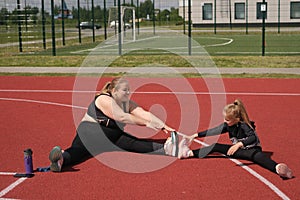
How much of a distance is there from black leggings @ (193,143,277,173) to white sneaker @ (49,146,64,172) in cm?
179

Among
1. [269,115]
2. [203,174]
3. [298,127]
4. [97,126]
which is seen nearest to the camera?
[203,174]

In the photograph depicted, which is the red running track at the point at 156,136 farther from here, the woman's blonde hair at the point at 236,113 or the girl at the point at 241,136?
the woman's blonde hair at the point at 236,113

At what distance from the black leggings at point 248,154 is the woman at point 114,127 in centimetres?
33

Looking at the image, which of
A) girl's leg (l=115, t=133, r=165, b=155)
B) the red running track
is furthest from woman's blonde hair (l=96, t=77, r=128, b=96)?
the red running track

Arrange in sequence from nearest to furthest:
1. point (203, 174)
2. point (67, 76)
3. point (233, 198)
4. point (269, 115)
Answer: point (233, 198) → point (203, 174) → point (269, 115) → point (67, 76)

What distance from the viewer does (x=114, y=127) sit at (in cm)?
734

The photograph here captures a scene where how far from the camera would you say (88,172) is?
252 inches

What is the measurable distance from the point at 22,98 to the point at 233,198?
8.20 m

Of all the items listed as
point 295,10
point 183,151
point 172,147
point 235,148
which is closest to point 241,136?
point 235,148

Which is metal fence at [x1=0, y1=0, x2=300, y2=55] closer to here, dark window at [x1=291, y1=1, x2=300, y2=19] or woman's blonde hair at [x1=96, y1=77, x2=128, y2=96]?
dark window at [x1=291, y1=1, x2=300, y2=19]

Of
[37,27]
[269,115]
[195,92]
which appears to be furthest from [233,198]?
[37,27]

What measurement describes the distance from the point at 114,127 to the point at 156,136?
1.21 meters

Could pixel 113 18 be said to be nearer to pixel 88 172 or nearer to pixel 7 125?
pixel 7 125

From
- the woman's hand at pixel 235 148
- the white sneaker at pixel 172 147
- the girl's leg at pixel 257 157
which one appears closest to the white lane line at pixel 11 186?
the white sneaker at pixel 172 147
